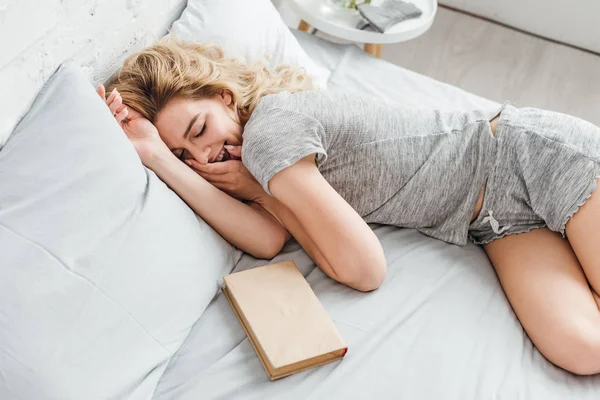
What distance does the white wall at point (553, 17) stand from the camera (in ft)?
8.80

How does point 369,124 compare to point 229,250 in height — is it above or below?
above

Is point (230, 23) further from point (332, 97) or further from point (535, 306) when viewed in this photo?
point (535, 306)

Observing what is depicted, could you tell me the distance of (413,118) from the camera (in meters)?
Result: 1.26

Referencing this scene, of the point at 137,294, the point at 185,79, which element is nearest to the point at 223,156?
the point at 185,79

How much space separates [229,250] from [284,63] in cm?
58

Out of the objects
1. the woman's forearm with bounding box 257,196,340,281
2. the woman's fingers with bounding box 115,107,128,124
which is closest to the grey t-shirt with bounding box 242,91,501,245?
the woman's forearm with bounding box 257,196,340,281

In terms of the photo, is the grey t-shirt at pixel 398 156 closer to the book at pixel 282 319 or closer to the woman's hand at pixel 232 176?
the woman's hand at pixel 232 176

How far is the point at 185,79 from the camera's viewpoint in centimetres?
117

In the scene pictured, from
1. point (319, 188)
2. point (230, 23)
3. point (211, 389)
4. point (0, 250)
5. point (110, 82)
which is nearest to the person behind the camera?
point (0, 250)

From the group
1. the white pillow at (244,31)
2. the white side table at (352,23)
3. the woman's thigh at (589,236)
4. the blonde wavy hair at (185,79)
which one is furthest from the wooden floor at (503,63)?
the woman's thigh at (589,236)

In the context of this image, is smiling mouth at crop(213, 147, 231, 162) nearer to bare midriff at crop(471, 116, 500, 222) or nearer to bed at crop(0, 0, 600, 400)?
bed at crop(0, 0, 600, 400)

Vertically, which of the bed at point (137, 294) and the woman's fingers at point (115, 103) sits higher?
the woman's fingers at point (115, 103)

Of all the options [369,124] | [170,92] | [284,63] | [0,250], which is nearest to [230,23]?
[284,63]

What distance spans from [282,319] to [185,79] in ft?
1.69
